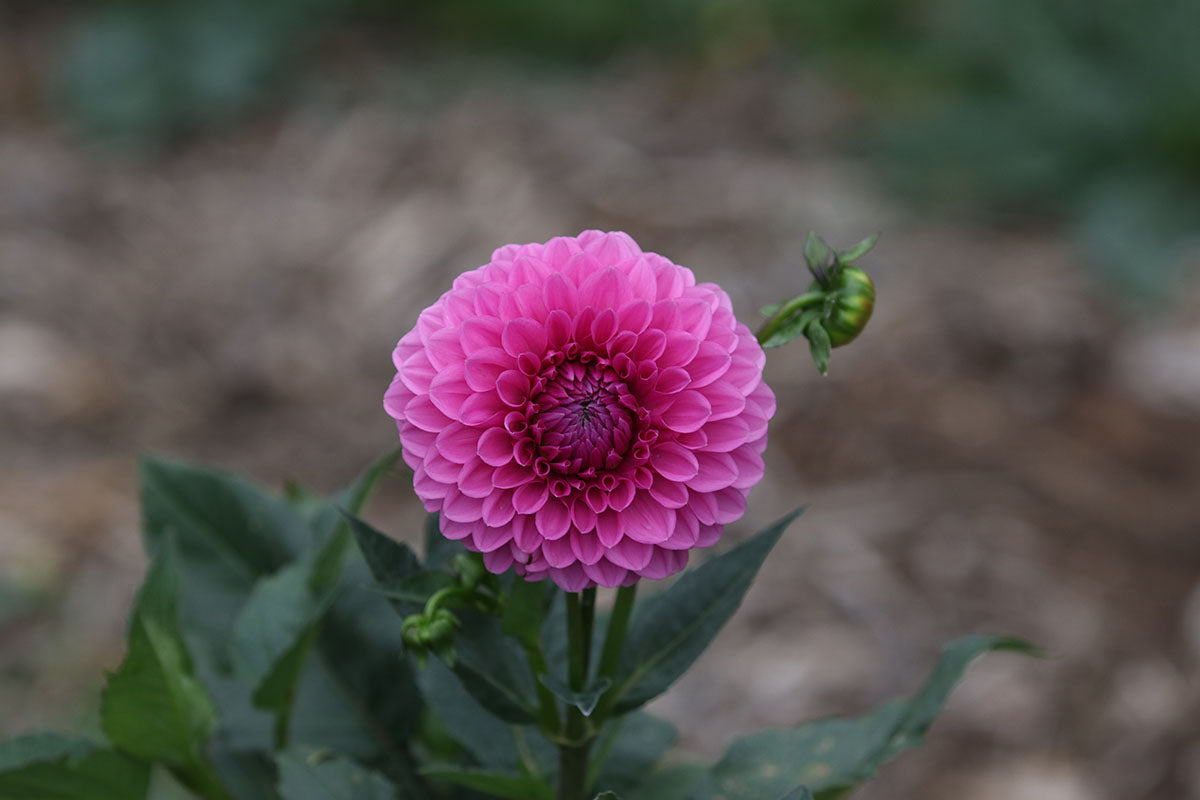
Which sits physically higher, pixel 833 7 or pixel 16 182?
pixel 833 7

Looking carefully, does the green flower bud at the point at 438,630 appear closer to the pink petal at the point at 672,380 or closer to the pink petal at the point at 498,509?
the pink petal at the point at 498,509

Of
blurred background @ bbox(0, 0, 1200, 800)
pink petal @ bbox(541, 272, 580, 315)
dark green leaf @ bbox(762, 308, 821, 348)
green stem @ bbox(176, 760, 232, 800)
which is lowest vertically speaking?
green stem @ bbox(176, 760, 232, 800)

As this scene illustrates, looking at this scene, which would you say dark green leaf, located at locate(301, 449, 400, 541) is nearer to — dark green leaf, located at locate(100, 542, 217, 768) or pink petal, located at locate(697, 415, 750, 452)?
dark green leaf, located at locate(100, 542, 217, 768)

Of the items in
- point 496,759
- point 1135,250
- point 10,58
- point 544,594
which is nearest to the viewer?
point 544,594

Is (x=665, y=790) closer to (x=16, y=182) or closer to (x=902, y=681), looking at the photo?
(x=902, y=681)

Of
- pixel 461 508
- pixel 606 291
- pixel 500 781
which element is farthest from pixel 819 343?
pixel 500 781

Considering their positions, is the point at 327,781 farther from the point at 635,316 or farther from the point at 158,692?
the point at 635,316

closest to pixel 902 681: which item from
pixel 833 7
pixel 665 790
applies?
pixel 665 790

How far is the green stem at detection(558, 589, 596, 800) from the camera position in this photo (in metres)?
0.76

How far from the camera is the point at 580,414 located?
2.33 feet

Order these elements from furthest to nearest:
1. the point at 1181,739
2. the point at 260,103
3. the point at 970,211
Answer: the point at 260,103, the point at 970,211, the point at 1181,739

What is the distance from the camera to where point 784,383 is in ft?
7.77

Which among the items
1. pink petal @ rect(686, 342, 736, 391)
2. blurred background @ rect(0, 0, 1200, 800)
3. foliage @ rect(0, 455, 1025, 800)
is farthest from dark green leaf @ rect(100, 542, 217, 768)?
blurred background @ rect(0, 0, 1200, 800)

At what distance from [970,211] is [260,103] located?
1.97m
